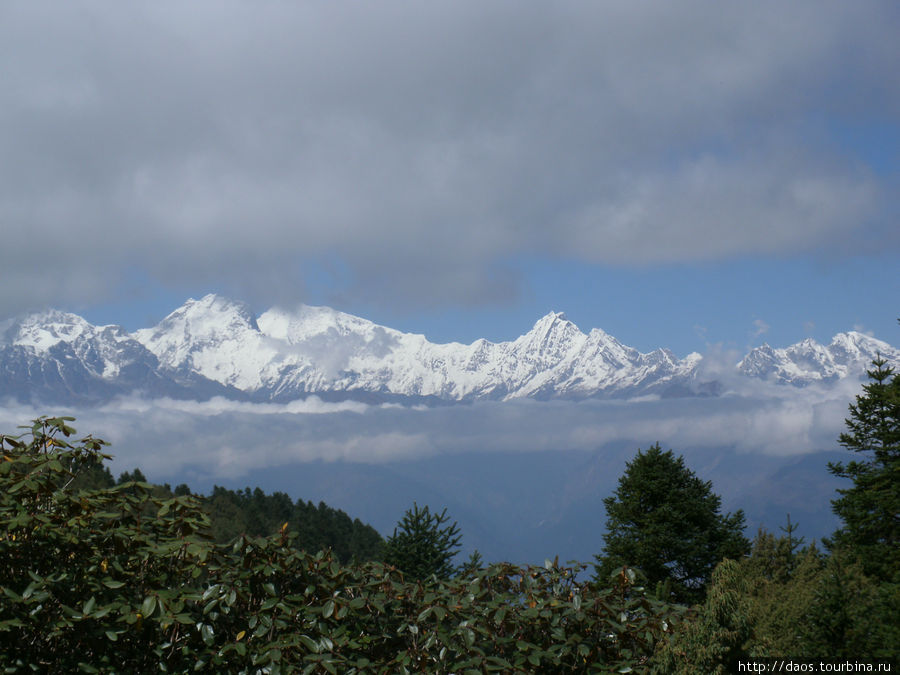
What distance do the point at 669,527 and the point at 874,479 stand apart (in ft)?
28.0

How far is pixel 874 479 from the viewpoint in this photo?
25.3m

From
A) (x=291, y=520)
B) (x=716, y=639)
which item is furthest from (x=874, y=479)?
(x=291, y=520)

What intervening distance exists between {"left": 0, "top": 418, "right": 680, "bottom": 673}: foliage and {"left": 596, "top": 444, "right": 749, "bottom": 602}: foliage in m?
25.7

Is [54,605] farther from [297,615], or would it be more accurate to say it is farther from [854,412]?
[854,412]

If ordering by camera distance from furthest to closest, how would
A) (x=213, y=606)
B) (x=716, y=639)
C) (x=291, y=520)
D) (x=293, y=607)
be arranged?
(x=291, y=520) → (x=293, y=607) → (x=213, y=606) → (x=716, y=639)

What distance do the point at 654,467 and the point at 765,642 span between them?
29385mm

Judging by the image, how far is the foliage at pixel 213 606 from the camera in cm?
437

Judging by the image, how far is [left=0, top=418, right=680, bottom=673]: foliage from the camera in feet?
14.3

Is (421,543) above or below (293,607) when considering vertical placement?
below

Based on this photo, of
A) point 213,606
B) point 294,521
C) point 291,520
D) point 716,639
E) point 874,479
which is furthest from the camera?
point 291,520

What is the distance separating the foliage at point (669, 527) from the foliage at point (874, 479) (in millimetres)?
5087

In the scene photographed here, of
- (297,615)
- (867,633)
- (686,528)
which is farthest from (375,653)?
(686,528)

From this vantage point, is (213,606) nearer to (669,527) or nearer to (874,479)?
(874,479)

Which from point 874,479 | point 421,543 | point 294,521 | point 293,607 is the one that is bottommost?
point 294,521
